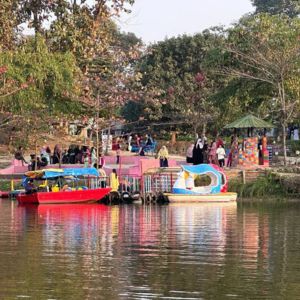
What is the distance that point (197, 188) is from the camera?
38969 millimetres

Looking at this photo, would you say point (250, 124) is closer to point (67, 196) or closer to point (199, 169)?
point (199, 169)

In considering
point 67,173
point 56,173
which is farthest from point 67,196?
point 56,173

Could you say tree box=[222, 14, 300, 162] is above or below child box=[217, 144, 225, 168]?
above

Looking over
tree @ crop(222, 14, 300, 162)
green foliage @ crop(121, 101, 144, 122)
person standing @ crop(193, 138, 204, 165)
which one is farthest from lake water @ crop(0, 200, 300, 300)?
green foliage @ crop(121, 101, 144, 122)

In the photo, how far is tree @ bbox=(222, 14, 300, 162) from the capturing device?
42125mm

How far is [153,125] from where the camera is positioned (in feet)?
207

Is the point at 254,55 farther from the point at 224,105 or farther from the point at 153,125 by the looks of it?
the point at 153,125

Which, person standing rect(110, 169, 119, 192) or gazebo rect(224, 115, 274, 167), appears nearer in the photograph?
→ person standing rect(110, 169, 119, 192)

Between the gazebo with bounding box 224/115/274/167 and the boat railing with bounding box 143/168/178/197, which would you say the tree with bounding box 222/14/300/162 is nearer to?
the gazebo with bounding box 224/115/274/167

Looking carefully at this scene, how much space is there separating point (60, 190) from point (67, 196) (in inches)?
20.6

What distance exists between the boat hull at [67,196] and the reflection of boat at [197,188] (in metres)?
3.07

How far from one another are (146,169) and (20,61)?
27.2 ft

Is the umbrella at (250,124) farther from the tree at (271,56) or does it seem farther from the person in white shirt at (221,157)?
the person in white shirt at (221,157)

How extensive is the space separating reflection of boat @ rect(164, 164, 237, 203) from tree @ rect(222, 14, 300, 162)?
5834mm
